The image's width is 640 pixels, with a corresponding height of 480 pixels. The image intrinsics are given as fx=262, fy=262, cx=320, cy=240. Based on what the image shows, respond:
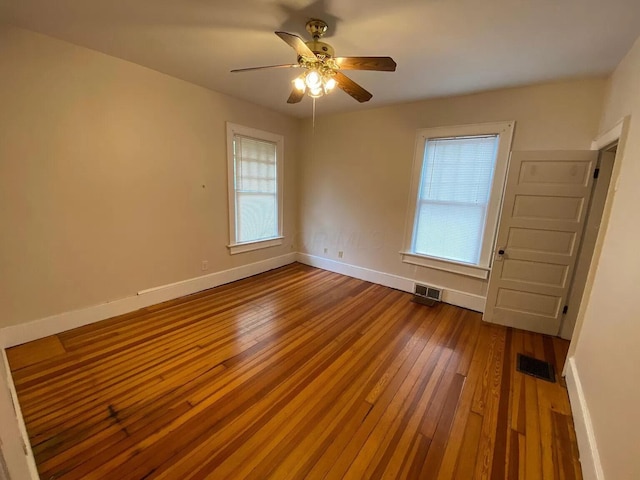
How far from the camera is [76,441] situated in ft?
5.00

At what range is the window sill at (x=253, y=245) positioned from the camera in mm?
3992

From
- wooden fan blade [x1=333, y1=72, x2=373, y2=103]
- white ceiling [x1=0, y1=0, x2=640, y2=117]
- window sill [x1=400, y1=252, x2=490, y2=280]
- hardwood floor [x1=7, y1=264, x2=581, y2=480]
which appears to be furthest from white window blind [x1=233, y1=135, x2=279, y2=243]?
window sill [x1=400, y1=252, x2=490, y2=280]

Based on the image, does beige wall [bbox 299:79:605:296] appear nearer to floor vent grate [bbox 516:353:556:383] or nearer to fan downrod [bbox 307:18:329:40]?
floor vent grate [bbox 516:353:556:383]

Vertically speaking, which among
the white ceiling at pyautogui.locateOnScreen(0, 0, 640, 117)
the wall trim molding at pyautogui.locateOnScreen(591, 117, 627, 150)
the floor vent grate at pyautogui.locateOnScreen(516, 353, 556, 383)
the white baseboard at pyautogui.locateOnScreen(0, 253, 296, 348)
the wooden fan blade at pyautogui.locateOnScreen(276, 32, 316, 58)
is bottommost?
the floor vent grate at pyautogui.locateOnScreen(516, 353, 556, 383)

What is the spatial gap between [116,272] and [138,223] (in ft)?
1.88

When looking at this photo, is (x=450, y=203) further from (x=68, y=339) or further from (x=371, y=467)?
(x=68, y=339)

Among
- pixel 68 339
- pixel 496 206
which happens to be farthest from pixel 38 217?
pixel 496 206

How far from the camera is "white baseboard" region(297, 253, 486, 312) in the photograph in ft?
11.2

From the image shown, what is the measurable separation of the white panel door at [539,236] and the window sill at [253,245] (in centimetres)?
326

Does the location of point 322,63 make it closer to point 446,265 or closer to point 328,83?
point 328,83

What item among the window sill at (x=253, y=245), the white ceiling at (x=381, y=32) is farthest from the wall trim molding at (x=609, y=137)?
the window sill at (x=253, y=245)

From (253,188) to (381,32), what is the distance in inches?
108

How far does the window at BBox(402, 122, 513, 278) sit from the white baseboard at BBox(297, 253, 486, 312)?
318 millimetres

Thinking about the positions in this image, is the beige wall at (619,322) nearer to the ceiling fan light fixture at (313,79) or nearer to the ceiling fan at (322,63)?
the ceiling fan at (322,63)
